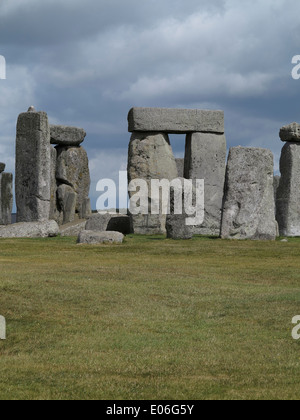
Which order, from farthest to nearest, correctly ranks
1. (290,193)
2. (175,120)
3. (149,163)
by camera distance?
(175,120)
(149,163)
(290,193)

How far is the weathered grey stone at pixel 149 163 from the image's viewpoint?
78.5ft

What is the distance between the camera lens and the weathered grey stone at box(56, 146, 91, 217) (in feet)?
91.5

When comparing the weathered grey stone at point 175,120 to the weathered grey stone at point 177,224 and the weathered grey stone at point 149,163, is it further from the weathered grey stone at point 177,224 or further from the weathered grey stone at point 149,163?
the weathered grey stone at point 177,224

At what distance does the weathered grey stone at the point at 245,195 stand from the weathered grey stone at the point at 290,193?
10.4 feet

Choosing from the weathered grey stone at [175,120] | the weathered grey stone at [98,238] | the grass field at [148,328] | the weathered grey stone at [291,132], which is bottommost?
the grass field at [148,328]

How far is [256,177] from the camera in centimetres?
2012

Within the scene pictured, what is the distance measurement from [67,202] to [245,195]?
912cm

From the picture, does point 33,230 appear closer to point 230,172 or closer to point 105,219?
point 105,219

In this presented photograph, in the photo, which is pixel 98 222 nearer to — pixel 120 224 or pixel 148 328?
pixel 120 224

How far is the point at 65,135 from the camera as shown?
90.8ft

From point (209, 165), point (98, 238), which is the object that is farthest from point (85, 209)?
point (98, 238)

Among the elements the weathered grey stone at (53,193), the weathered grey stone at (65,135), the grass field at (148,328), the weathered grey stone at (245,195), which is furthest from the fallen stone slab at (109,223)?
the grass field at (148,328)
